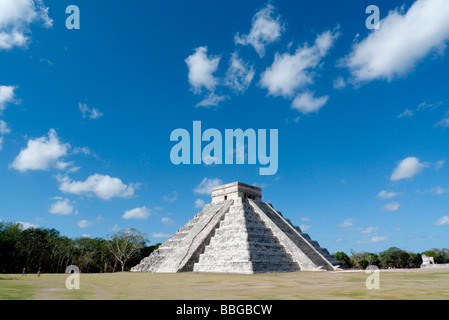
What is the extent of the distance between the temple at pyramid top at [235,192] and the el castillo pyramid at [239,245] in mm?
128

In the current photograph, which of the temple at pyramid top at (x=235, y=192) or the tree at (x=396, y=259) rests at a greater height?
the temple at pyramid top at (x=235, y=192)

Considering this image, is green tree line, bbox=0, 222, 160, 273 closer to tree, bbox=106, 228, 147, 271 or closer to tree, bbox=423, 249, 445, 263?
tree, bbox=106, 228, 147, 271

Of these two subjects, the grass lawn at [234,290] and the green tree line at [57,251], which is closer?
the grass lawn at [234,290]

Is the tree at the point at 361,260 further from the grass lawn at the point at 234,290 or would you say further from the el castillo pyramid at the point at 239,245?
the grass lawn at the point at 234,290

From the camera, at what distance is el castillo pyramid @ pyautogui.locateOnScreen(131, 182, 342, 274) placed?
982 inches

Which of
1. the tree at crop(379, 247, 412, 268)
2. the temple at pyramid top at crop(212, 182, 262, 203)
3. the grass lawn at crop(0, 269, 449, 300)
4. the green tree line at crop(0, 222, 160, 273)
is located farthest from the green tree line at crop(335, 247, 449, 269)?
the grass lawn at crop(0, 269, 449, 300)

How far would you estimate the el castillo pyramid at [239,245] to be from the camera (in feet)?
81.9

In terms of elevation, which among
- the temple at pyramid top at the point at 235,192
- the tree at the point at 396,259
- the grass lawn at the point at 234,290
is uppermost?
the temple at pyramid top at the point at 235,192

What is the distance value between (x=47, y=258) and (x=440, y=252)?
8603cm

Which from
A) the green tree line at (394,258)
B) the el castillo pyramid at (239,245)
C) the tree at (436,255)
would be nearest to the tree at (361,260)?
the green tree line at (394,258)
